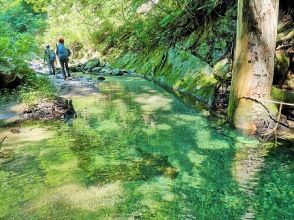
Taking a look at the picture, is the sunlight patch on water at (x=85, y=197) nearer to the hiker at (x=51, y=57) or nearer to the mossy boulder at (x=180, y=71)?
the mossy boulder at (x=180, y=71)

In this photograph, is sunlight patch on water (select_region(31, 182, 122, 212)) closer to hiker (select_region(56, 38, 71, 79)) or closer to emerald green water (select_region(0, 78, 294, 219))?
emerald green water (select_region(0, 78, 294, 219))

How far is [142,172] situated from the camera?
5.82m

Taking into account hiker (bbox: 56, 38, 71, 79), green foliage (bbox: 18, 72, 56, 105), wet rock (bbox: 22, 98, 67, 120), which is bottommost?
wet rock (bbox: 22, 98, 67, 120)

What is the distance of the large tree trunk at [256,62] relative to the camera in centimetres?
780

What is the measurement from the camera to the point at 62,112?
995 centimetres

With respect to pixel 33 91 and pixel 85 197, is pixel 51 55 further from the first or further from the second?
pixel 85 197

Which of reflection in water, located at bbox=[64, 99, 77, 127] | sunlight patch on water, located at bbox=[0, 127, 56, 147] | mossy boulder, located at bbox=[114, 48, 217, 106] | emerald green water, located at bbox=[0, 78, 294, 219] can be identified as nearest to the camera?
emerald green water, located at bbox=[0, 78, 294, 219]

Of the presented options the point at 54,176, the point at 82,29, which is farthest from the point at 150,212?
the point at 82,29

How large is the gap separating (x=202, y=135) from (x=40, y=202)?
3.99m

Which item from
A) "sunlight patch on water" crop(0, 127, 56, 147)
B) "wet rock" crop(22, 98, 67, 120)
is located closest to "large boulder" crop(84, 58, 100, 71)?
"wet rock" crop(22, 98, 67, 120)

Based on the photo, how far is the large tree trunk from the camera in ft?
25.6

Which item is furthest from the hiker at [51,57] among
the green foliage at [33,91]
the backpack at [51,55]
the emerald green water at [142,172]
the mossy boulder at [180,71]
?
the emerald green water at [142,172]

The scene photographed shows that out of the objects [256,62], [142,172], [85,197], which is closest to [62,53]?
[256,62]

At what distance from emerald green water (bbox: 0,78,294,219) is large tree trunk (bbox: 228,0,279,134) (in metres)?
0.57
